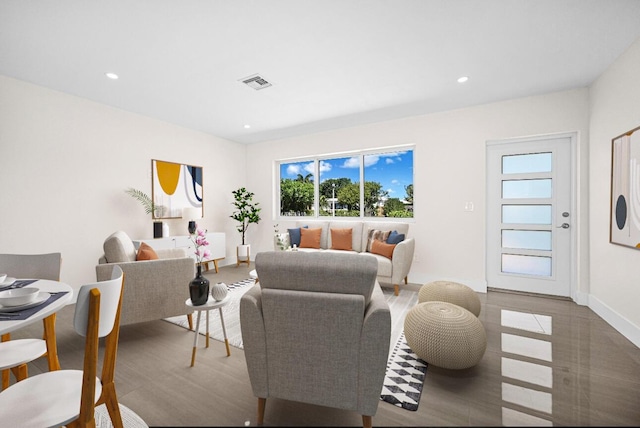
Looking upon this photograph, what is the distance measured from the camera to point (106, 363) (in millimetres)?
1180

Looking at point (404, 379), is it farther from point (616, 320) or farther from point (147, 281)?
point (616, 320)

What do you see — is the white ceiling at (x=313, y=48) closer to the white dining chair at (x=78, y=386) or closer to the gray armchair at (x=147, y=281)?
the gray armchair at (x=147, y=281)

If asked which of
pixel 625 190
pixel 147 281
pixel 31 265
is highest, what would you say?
pixel 625 190

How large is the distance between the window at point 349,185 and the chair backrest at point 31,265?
403cm

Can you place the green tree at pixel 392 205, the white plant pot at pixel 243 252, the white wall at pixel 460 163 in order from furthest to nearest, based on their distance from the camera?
the white plant pot at pixel 243 252 < the green tree at pixel 392 205 < the white wall at pixel 460 163

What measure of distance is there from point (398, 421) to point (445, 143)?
3.77 meters

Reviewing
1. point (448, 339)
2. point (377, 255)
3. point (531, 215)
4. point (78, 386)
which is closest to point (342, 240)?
point (377, 255)

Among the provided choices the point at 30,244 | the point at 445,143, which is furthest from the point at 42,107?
the point at 445,143

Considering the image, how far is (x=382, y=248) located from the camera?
158 inches

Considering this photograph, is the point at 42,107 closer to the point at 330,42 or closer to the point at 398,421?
the point at 330,42

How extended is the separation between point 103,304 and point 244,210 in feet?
16.0

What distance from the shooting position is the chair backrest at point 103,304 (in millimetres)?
945

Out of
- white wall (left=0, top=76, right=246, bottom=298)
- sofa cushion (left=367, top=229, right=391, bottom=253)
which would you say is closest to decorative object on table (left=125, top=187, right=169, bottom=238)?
white wall (left=0, top=76, right=246, bottom=298)

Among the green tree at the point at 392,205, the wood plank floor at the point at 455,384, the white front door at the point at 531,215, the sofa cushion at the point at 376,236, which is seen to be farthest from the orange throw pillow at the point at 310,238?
the white front door at the point at 531,215
